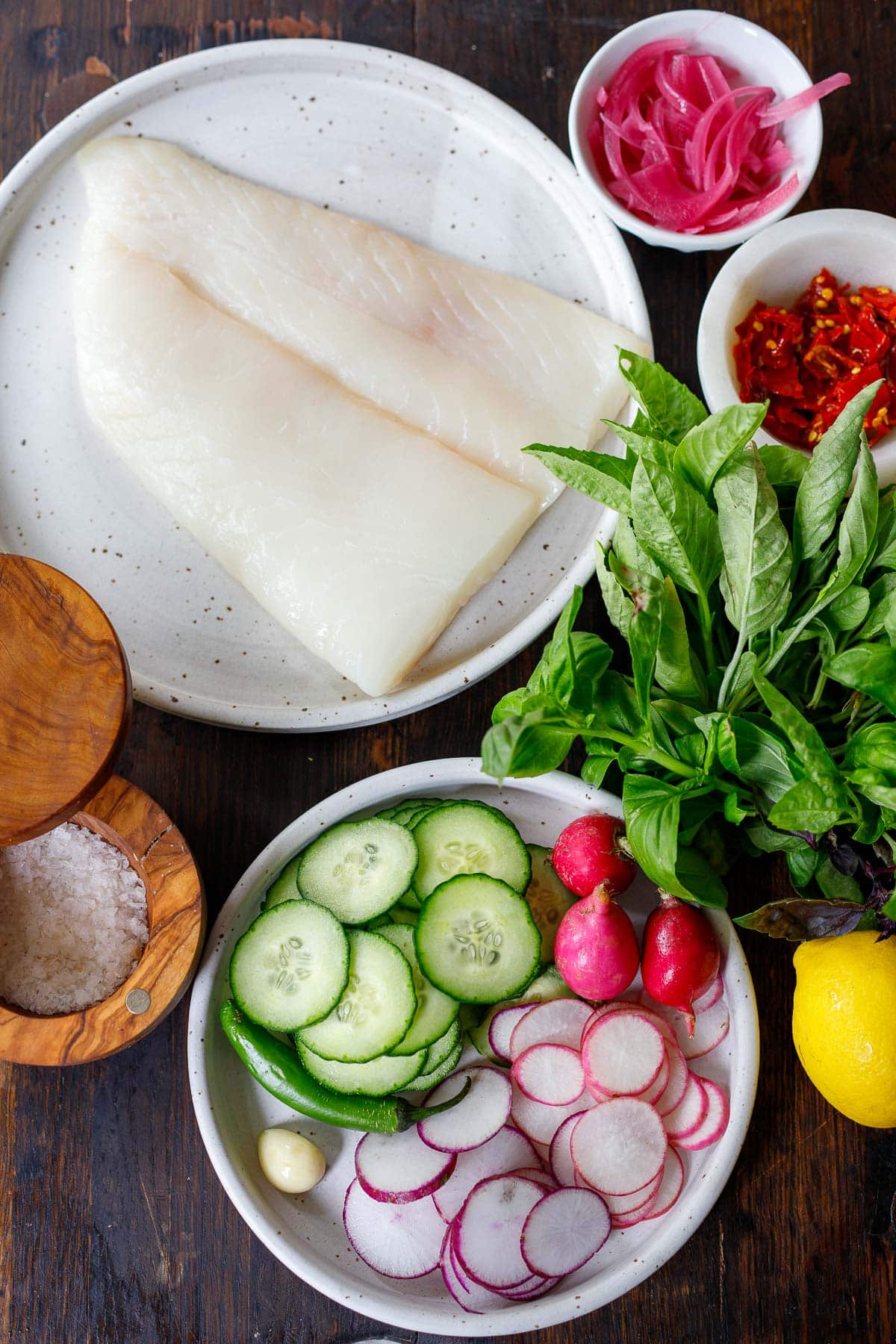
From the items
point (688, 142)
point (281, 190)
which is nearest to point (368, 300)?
point (281, 190)

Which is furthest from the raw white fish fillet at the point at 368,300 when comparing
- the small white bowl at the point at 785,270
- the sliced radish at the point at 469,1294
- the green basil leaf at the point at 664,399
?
the sliced radish at the point at 469,1294

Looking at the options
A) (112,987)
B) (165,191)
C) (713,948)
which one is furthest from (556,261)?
(112,987)

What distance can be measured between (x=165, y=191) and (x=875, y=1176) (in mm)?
1618

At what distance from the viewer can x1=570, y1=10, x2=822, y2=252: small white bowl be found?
1349mm

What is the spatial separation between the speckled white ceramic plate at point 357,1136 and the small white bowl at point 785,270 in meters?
0.52

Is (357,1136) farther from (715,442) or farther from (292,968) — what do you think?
(715,442)

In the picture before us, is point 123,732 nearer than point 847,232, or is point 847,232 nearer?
point 123,732

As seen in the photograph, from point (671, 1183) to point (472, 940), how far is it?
15.7 inches

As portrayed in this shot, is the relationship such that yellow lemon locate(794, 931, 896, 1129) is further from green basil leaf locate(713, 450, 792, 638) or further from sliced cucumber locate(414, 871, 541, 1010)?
green basil leaf locate(713, 450, 792, 638)

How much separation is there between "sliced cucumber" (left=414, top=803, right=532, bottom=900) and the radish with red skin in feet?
0.28

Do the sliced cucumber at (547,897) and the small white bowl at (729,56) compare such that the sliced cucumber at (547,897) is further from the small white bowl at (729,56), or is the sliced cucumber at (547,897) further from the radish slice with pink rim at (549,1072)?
the small white bowl at (729,56)

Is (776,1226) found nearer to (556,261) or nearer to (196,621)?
(196,621)

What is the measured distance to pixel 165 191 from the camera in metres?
1.43

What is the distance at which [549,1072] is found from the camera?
1290 millimetres
